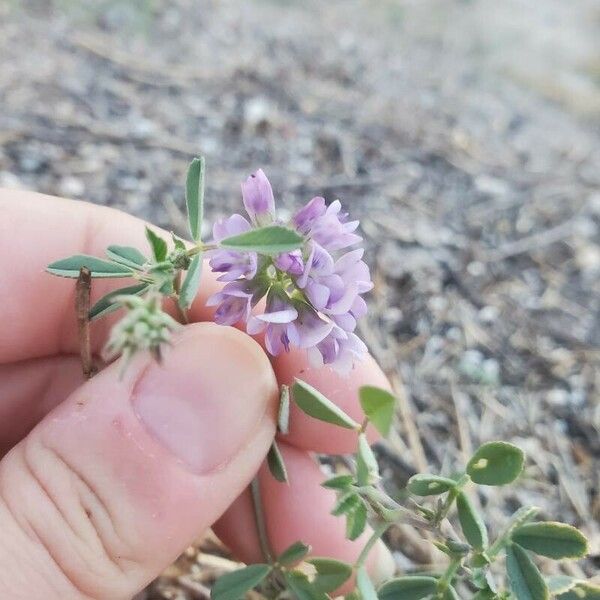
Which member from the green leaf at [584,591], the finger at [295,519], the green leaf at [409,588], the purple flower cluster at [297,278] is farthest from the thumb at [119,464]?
the green leaf at [584,591]

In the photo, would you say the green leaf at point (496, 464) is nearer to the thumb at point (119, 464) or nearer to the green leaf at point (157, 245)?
the thumb at point (119, 464)

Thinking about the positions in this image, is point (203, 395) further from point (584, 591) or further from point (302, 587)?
point (584, 591)

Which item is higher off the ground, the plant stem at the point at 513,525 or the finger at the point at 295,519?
the plant stem at the point at 513,525

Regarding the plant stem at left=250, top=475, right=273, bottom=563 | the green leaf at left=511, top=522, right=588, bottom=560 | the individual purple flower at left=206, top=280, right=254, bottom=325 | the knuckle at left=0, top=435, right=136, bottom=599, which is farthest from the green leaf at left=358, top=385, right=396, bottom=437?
the plant stem at left=250, top=475, right=273, bottom=563

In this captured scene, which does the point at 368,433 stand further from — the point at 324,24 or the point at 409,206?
the point at 324,24

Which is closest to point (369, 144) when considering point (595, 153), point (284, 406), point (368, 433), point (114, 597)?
point (595, 153)

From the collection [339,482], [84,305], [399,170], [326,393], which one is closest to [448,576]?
[339,482]
